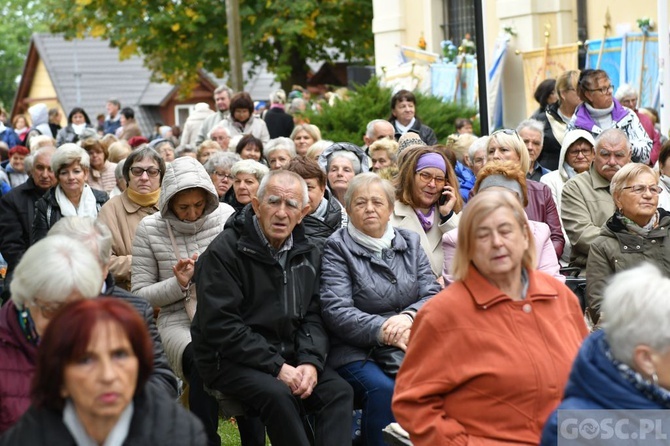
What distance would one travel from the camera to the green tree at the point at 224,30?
1223 inches

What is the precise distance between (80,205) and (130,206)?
942 millimetres

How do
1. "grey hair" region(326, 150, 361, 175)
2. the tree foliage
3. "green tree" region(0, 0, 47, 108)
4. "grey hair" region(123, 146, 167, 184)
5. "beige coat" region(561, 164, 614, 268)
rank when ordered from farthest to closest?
"green tree" region(0, 0, 47, 108), the tree foliage, "grey hair" region(326, 150, 361, 175), "grey hair" region(123, 146, 167, 184), "beige coat" region(561, 164, 614, 268)

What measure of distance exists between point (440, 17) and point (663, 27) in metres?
10.8

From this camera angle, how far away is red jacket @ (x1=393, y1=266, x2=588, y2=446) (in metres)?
4.91

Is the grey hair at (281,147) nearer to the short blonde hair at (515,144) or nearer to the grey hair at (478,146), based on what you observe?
the grey hair at (478,146)

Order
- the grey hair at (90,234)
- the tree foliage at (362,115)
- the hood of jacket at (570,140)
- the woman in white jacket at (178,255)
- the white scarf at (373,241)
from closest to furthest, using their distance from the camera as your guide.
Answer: the grey hair at (90,234) < the white scarf at (373,241) < the woman in white jacket at (178,255) < the hood of jacket at (570,140) < the tree foliage at (362,115)

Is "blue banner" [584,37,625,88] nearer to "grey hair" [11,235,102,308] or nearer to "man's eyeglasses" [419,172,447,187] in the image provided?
"man's eyeglasses" [419,172,447,187]

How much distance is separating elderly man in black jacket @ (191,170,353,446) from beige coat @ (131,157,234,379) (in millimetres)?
748

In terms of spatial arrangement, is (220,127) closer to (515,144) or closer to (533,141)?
(533,141)

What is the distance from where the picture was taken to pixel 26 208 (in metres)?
10.4

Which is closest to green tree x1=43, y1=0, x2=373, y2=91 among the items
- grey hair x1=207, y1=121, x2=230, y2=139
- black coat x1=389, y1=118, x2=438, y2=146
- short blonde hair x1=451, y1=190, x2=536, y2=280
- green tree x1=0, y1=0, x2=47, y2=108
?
grey hair x1=207, y1=121, x2=230, y2=139

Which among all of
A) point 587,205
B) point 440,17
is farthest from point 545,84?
point 440,17

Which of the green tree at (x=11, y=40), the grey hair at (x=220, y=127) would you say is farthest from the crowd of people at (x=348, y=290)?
the green tree at (x=11, y=40)

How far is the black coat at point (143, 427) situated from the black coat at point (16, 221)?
597cm
